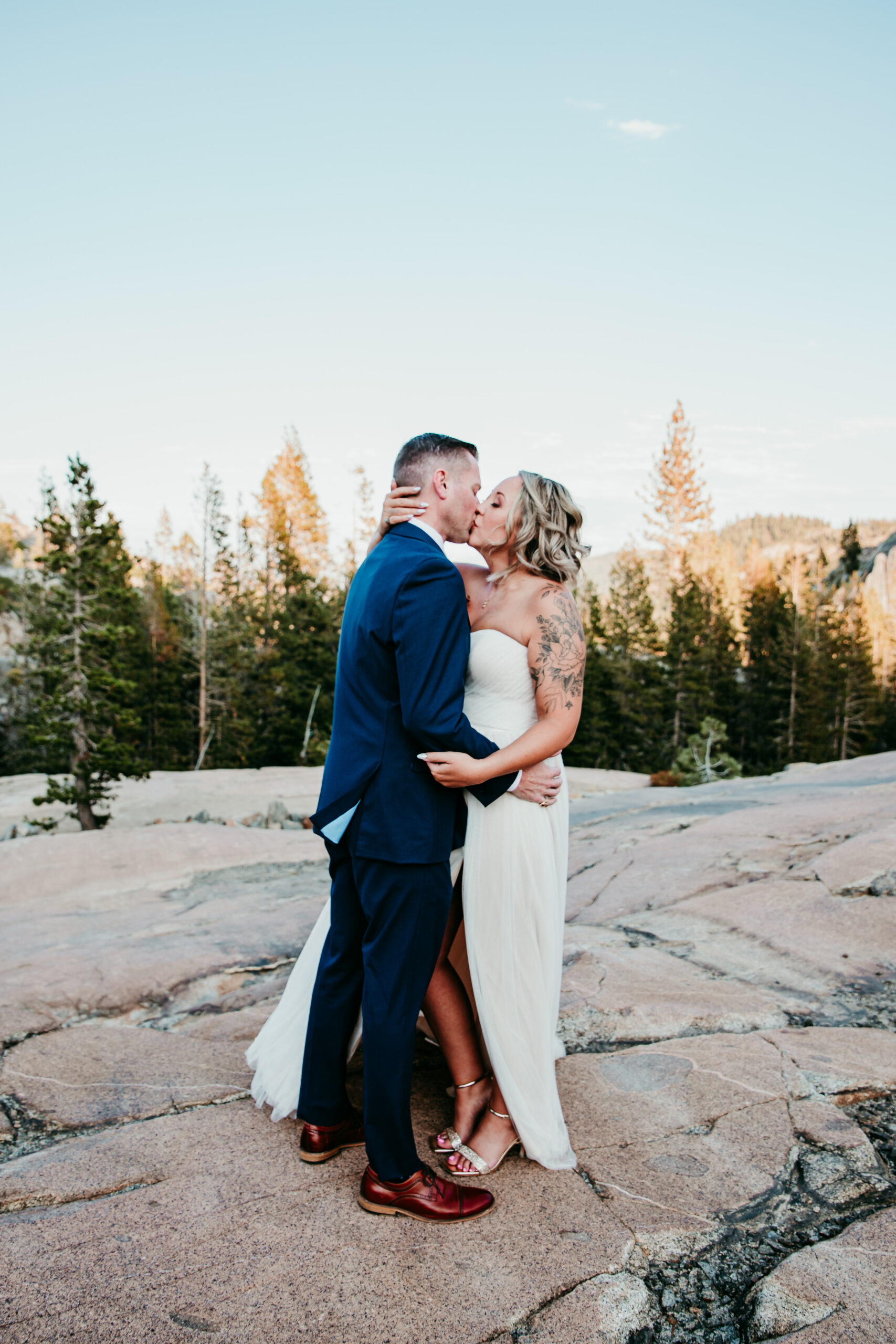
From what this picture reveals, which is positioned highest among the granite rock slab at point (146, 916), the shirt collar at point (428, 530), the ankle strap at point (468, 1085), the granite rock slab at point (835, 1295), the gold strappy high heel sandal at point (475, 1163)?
the shirt collar at point (428, 530)

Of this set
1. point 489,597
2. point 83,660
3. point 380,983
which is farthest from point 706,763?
point 380,983

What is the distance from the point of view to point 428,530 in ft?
8.55

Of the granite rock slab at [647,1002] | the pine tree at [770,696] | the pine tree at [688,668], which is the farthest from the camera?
the pine tree at [770,696]

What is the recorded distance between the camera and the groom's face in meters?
2.63

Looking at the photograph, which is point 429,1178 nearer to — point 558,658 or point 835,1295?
point 835,1295

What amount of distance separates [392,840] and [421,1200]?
38.7 inches

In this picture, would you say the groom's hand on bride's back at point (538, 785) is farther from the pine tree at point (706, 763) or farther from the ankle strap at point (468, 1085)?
the pine tree at point (706, 763)

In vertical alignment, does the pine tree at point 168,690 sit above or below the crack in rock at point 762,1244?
above

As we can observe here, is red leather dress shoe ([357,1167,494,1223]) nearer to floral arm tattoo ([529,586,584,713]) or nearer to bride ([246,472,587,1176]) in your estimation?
bride ([246,472,587,1176])

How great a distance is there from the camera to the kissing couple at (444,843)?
2.33 metres

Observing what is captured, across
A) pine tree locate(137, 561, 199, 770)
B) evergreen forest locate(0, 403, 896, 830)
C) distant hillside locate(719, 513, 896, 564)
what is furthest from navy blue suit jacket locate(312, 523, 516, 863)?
distant hillside locate(719, 513, 896, 564)

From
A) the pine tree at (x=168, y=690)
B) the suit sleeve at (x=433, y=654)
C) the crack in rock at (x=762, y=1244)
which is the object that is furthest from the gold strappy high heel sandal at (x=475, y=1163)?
the pine tree at (x=168, y=690)

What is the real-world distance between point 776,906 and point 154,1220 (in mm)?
4158

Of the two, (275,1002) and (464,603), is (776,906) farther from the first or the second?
(464,603)
